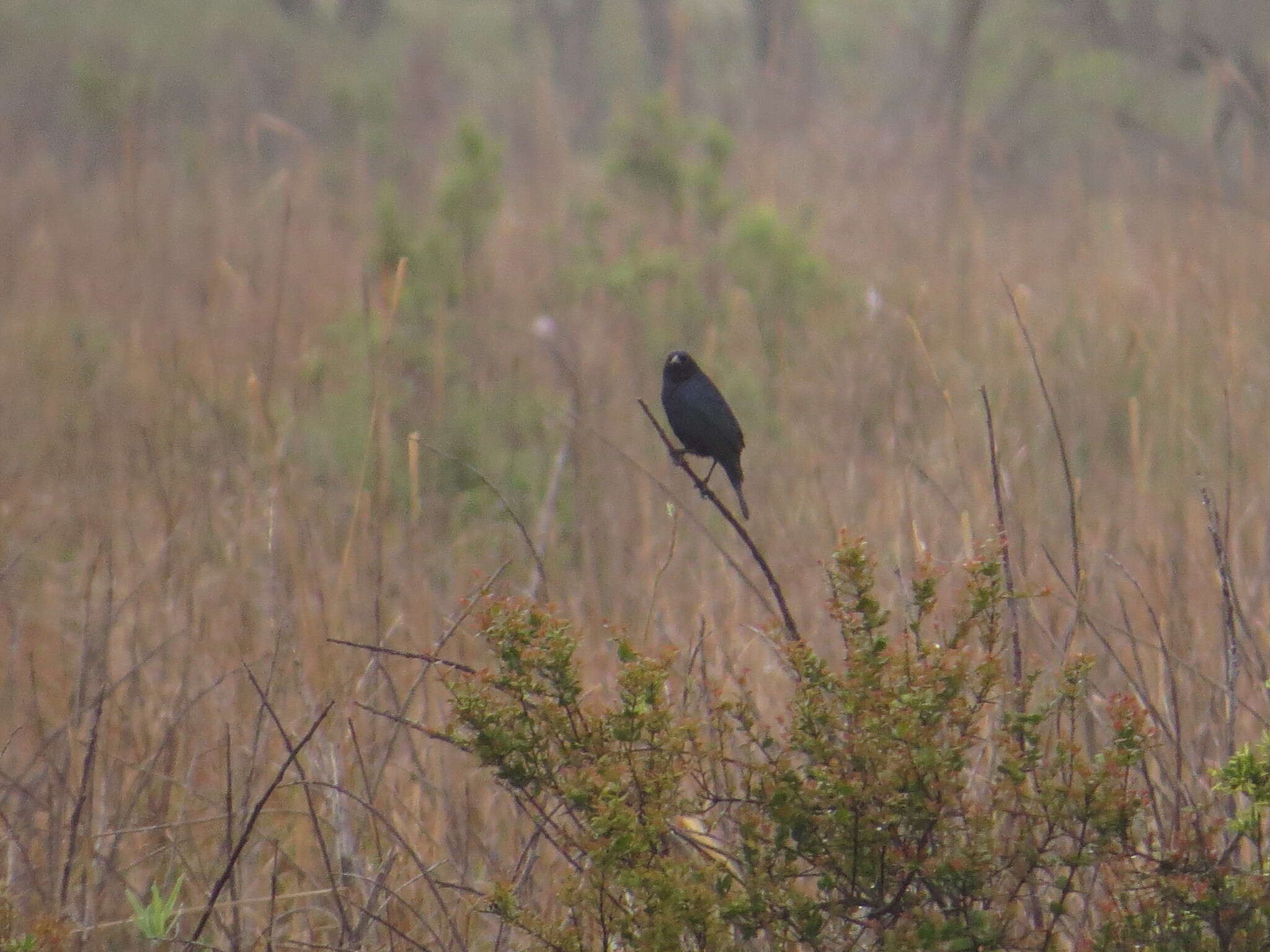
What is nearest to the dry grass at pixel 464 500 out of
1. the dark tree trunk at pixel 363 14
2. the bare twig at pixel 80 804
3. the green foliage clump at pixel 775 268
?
the bare twig at pixel 80 804

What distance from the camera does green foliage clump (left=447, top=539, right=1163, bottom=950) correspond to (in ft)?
4.54

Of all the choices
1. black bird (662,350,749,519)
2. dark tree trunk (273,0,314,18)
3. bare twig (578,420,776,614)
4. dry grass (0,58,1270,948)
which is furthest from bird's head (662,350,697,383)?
dark tree trunk (273,0,314,18)

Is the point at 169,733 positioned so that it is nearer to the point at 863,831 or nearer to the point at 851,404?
the point at 863,831

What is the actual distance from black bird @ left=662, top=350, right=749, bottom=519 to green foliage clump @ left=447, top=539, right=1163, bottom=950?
954 mm

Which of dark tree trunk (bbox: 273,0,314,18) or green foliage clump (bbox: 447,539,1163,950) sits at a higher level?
dark tree trunk (bbox: 273,0,314,18)

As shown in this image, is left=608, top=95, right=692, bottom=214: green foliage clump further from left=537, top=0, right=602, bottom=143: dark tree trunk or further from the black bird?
the black bird

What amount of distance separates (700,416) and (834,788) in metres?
1.14

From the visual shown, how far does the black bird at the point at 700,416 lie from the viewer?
8.13ft

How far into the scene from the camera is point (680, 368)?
104 inches

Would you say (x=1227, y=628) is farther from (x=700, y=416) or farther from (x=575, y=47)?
(x=575, y=47)

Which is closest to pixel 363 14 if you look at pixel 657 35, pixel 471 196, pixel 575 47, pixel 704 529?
pixel 657 35

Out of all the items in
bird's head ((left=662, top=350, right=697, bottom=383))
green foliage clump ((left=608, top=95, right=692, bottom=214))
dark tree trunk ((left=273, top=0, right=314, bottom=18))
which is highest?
dark tree trunk ((left=273, top=0, right=314, bottom=18))

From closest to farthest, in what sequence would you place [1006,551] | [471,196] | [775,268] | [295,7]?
[1006,551], [471,196], [775,268], [295,7]

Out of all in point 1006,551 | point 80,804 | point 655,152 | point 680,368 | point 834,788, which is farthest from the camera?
point 655,152
